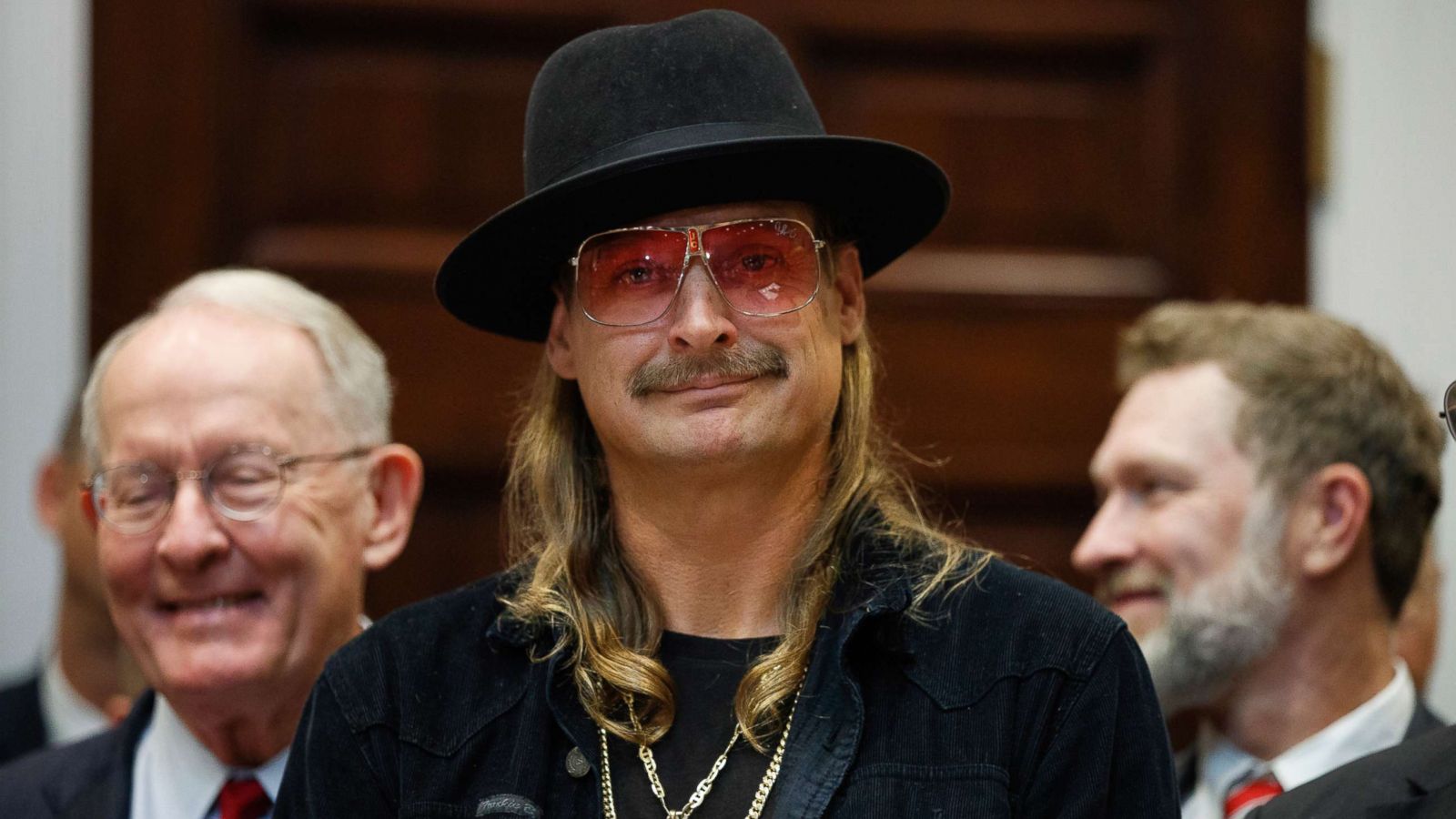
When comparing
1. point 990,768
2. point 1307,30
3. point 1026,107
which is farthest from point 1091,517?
point 990,768

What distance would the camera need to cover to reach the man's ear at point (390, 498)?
9.51ft

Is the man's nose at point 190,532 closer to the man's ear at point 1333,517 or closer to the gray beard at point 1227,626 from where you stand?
the gray beard at point 1227,626

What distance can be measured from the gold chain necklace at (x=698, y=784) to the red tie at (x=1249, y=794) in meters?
1.07

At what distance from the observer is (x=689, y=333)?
2.16m

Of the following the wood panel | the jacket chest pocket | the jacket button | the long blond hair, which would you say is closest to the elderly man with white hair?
the long blond hair

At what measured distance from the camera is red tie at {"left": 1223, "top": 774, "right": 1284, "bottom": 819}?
2902 millimetres

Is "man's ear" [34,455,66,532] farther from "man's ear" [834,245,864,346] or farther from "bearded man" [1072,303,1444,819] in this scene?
"bearded man" [1072,303,1444,819]

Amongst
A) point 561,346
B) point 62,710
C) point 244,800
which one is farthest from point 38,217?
point 561,346

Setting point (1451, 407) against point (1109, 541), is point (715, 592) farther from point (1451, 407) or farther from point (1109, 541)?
point (1109, 541)

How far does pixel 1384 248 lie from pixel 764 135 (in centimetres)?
204

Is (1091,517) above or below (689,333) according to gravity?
below

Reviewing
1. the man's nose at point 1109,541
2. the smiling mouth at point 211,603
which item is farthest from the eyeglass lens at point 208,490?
the man's nose at point 1109,541

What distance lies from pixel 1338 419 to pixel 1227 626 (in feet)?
1.36

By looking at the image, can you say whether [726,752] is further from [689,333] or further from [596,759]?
[689,333]
